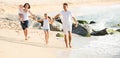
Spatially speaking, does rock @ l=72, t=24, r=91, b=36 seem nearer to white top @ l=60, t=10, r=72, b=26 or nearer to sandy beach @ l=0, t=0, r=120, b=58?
sandy beach @ l=0, t=0, r=120, b=58

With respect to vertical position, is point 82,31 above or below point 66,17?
below

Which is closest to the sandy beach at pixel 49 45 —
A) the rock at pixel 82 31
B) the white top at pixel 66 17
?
the rock at pixel 82 31

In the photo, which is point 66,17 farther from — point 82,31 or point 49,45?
point 82,31

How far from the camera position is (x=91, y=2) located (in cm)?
3725

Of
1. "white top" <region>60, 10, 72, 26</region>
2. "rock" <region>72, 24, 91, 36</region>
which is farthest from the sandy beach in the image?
"white top" <region>60, 10, 72, 26</region>

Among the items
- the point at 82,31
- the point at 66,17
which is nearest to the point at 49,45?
the point at 66,17

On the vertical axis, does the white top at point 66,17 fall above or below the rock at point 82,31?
above

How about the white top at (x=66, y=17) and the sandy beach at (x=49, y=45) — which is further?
the white top at (x=66, y=17)

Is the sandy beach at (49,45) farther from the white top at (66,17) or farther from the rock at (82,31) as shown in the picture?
the white top at (66,17)

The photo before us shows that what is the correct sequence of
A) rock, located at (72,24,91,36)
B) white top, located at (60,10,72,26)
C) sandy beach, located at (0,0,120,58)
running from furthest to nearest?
rock, located at (72,24,91,36)
white top, located at (60,10,72,26)
sandy beach, located at (0,0,120,58)

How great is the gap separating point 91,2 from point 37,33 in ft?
73.9

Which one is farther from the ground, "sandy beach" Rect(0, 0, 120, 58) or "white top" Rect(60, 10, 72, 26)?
"white top" Rect(60, 10, 72, 26)

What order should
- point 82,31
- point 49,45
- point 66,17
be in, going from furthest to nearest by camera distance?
1. point 82,31
2. point 49,45
3. point 66,17

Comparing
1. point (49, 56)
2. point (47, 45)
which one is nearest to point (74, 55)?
point (49, 56)
